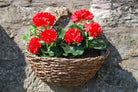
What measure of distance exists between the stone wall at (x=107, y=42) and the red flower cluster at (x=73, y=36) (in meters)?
0.35

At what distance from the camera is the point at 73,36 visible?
1249 mm

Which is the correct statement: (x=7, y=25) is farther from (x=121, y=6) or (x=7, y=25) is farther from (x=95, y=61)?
(x=121, y=6)

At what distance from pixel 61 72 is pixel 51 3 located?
2.06 feet

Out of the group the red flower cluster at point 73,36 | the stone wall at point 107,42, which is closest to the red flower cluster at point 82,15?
the red flower cluster at point 73,36

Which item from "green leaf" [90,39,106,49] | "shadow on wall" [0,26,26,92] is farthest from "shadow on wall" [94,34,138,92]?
"shadow on wall" [0,26,26,92]

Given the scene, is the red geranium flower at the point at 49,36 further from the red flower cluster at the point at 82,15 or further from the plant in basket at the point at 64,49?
the red flower cluster at the point at 82,15

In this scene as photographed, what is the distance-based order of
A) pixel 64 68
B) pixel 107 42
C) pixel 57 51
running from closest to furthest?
1. pixel 64 68
2. pixel 57 51
3. pixel 107 42

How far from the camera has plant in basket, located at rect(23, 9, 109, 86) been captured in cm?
124

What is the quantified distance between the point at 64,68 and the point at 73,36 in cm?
22

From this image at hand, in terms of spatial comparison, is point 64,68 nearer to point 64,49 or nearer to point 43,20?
point 64,49

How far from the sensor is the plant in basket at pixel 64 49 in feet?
4.07

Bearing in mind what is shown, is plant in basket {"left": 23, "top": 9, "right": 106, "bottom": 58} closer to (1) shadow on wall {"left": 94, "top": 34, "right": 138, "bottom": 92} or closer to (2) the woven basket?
(2) the woven basket

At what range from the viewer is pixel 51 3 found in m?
1.56

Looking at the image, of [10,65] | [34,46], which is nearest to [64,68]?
[34,46]
